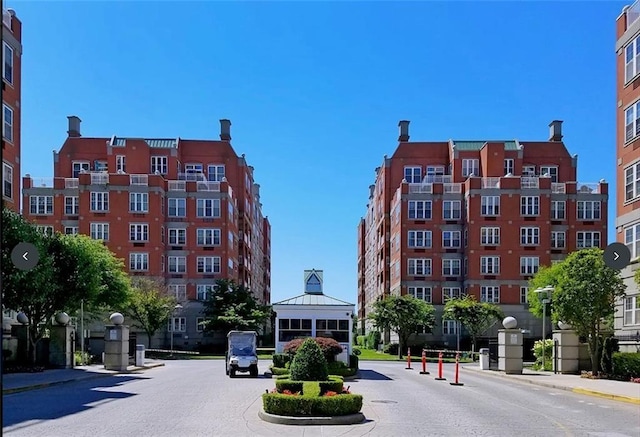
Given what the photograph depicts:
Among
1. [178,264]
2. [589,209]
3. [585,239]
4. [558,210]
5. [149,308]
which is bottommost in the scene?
[149,308]

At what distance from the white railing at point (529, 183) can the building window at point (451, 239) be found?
759cm

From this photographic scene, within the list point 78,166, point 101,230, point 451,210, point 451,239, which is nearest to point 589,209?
point 451,210

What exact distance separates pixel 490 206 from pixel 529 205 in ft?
12.1

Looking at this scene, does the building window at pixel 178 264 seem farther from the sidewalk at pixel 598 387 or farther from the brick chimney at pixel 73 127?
the sidewalk at pixel 598 387

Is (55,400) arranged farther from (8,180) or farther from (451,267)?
(451,267)

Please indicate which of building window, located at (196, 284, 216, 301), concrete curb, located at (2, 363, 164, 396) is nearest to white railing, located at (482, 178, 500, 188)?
building window, located at (196, 284, 216, 301)

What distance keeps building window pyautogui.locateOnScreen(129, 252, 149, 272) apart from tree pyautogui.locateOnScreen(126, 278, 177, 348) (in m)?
5.61

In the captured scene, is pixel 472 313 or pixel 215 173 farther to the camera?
pixel 215 173

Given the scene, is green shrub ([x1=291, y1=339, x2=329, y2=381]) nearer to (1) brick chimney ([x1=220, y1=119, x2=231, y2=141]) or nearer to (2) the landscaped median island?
(2) the landscaped median island

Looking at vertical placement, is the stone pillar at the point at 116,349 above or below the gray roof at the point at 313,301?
below

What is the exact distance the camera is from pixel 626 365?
27.4m

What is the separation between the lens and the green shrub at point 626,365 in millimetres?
Result: 26906

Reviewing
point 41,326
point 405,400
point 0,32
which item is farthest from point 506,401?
point 41,326

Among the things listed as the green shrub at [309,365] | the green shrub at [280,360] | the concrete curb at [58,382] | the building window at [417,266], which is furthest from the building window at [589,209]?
the green shrub at [309,365]
